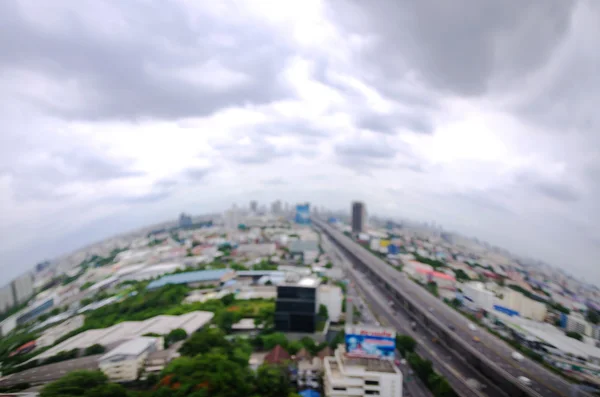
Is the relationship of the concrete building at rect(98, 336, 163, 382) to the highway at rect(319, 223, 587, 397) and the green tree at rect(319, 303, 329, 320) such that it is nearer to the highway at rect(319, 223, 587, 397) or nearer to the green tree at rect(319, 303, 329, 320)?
the green tree at rect(319, 303, 329, 320)

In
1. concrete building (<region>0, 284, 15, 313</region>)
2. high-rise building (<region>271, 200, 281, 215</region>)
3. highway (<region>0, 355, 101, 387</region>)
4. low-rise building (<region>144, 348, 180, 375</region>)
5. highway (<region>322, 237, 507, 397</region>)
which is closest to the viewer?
highway (<region>0, 355, 101, 387</region>)

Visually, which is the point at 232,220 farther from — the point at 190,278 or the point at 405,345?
the point at 405,345

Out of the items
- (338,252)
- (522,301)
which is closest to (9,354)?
(522,301)

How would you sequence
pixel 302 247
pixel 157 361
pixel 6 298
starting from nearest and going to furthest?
pixel 157 361
pixel 6 298
pixel 302 247

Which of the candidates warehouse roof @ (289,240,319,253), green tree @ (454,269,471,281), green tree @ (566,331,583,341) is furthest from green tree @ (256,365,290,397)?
warehouse roof @ (289,240,319,253)

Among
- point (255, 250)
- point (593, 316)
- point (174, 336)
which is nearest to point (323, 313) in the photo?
point (174, 336)
